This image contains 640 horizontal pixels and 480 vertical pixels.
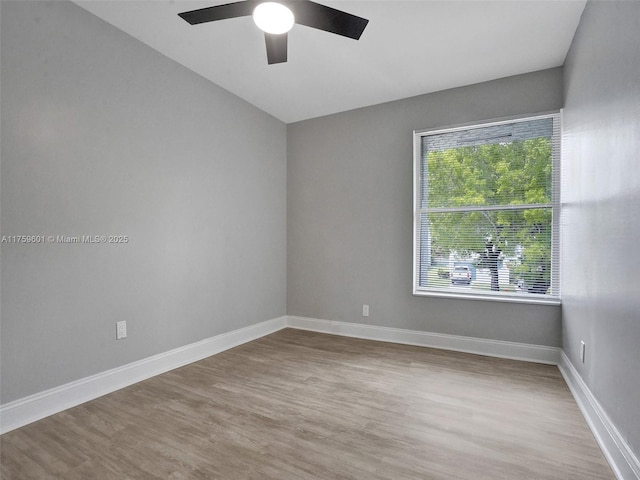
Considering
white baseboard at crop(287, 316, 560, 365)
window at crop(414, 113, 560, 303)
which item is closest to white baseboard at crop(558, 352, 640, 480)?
white baseboard at crop(287, 316, 560, 365)

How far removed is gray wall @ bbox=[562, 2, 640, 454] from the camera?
1456mm

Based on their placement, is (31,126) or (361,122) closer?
(31,126)

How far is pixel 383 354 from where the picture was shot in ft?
10.9

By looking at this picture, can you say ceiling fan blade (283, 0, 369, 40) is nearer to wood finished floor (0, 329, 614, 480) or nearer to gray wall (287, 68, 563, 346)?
gray wall (287, 68, 563, 346)

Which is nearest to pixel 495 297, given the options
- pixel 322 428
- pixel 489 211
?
pixel 489 211

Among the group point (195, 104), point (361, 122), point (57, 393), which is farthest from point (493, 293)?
point (57, 393)

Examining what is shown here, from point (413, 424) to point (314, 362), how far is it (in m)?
1.23

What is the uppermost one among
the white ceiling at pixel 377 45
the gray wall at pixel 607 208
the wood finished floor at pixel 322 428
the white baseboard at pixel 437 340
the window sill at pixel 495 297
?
the white ceiling at pixel 377 45

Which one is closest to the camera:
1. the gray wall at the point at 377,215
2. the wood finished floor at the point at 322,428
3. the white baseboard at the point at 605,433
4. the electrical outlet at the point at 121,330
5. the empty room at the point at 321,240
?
the white baseboard at the point at 605,433

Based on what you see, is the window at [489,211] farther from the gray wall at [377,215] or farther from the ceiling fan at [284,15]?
the ceiling fan at [284,15]

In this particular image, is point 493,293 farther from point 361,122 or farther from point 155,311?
point 155,311

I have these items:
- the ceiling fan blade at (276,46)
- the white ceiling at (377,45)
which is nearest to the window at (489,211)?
the white ceiling at (377,45)

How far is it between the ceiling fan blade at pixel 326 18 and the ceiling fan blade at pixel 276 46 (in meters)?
0.19

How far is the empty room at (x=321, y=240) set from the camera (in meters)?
1.76
